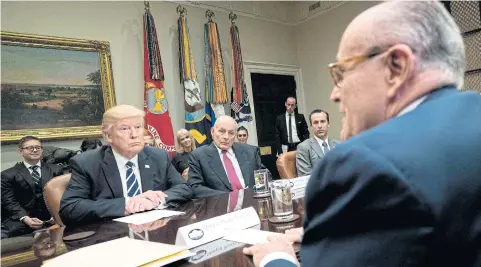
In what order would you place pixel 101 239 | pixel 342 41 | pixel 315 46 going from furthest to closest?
1. pixel 315 46
2. pixel 101 239
3. pixel 342 41

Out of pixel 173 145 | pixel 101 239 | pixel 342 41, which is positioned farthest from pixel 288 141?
pixel 342 41

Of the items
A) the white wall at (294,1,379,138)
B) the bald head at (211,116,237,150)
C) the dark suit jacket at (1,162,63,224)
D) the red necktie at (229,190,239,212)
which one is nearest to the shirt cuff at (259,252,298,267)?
the red necktie at (229,190,239,212)

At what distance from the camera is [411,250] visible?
0.49 metres

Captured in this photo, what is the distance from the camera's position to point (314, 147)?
3.37 metres

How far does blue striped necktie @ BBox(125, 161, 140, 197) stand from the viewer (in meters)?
1.93

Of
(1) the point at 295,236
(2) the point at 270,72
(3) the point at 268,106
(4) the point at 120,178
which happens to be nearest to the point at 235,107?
(3) the point at 268,106

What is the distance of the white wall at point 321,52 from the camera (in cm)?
615

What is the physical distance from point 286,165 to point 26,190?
2.61 m

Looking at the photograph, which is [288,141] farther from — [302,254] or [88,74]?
[302,254]

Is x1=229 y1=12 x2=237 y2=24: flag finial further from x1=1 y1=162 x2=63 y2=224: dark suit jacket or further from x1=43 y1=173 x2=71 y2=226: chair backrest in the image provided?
x1=43 y1=173 x2=71 y2=226: chair backrest

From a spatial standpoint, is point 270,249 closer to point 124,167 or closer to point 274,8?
point 124,167

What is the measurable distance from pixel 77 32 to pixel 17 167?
1.89 metres

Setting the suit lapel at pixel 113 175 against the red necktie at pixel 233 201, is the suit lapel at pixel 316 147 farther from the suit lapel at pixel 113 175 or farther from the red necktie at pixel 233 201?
the suit lapel at pixel 113 175

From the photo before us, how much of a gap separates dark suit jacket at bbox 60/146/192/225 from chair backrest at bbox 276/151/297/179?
985 millimetres
